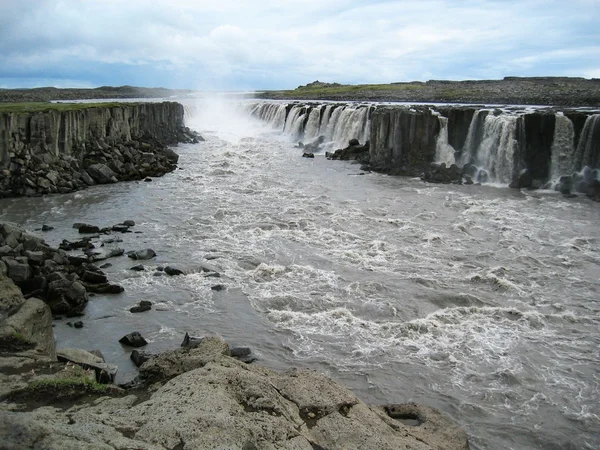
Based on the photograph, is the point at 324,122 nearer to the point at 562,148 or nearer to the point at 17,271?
the point at 562,148

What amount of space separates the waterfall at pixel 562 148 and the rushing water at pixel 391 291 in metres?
3.44

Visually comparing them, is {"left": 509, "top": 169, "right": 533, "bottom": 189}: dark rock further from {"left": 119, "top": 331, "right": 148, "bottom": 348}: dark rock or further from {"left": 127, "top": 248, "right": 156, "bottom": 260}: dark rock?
{"left": 119, "top": 331, "right": 148, "bottom": 348}: dark rock

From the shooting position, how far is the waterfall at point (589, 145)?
3584 centimetres

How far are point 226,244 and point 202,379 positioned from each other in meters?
15.3

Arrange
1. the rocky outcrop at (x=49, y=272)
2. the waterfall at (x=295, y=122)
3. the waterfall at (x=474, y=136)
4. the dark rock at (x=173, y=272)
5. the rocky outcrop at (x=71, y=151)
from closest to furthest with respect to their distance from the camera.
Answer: the rocky outcrop at (x=49, y=272) < the dark rock at (x=173, y=272) < the rocky outcrop at (x=71, y=151) < the waterfall at (x=474, y=136) < the waterfall at (x=295, y=122)

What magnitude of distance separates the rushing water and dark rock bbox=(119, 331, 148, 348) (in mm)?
272

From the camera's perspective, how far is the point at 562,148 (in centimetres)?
3775

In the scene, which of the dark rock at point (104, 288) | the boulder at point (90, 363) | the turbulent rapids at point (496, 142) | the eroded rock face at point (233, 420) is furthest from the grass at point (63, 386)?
the turbulent rapids at point (496, 142)

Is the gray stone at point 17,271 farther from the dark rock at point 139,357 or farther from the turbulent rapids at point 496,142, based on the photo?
the turbulent rapids at point 496,142

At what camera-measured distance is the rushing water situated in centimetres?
1346

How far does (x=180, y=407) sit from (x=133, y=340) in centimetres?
722

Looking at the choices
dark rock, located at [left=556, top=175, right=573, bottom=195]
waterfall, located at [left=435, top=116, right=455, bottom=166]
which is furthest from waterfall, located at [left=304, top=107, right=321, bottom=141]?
dark rock, located at [left=556, top=175, right=573, bottom=195]

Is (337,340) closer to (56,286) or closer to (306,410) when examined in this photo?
(306,410)

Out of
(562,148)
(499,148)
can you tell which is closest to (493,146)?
(499,148)
